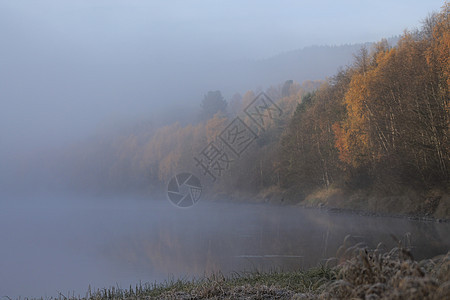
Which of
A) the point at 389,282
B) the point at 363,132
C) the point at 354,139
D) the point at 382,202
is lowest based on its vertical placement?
the point at 382,202

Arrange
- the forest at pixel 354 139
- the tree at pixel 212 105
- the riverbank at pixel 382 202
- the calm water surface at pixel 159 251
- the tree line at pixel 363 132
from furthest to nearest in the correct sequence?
the tree at pixel 212 105, the forest at pixel 354 139, the tree line at pixel 363 132, the riverbank at pixel 382 202, the calm water surface at pixel 159 251

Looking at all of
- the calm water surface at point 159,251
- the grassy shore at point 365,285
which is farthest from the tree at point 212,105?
the grassy shore at point 365,285

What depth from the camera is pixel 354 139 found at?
3672 cm

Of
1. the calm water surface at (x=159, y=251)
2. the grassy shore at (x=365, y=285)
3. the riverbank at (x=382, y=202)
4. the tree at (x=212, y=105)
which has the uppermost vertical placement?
the tree at (x=212, y=105)

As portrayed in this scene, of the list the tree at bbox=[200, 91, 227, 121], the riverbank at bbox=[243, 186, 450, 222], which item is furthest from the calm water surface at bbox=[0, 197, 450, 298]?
the tree at bbox=[200, 91, 227, 121]

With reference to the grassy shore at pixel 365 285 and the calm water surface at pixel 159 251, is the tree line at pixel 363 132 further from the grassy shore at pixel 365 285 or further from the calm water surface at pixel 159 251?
the grassy shore at pixel 365 285

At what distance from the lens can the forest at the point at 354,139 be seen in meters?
25.8

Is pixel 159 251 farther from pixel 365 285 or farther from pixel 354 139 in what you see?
pixel 354 139

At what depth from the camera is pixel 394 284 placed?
13.2ft

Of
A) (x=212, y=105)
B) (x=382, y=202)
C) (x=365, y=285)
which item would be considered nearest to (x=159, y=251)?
(x=365, y=285)

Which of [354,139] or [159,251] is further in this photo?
[354,139]

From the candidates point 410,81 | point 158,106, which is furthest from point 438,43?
point 158,106

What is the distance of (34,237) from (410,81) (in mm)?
24664

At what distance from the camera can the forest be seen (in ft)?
84.8
